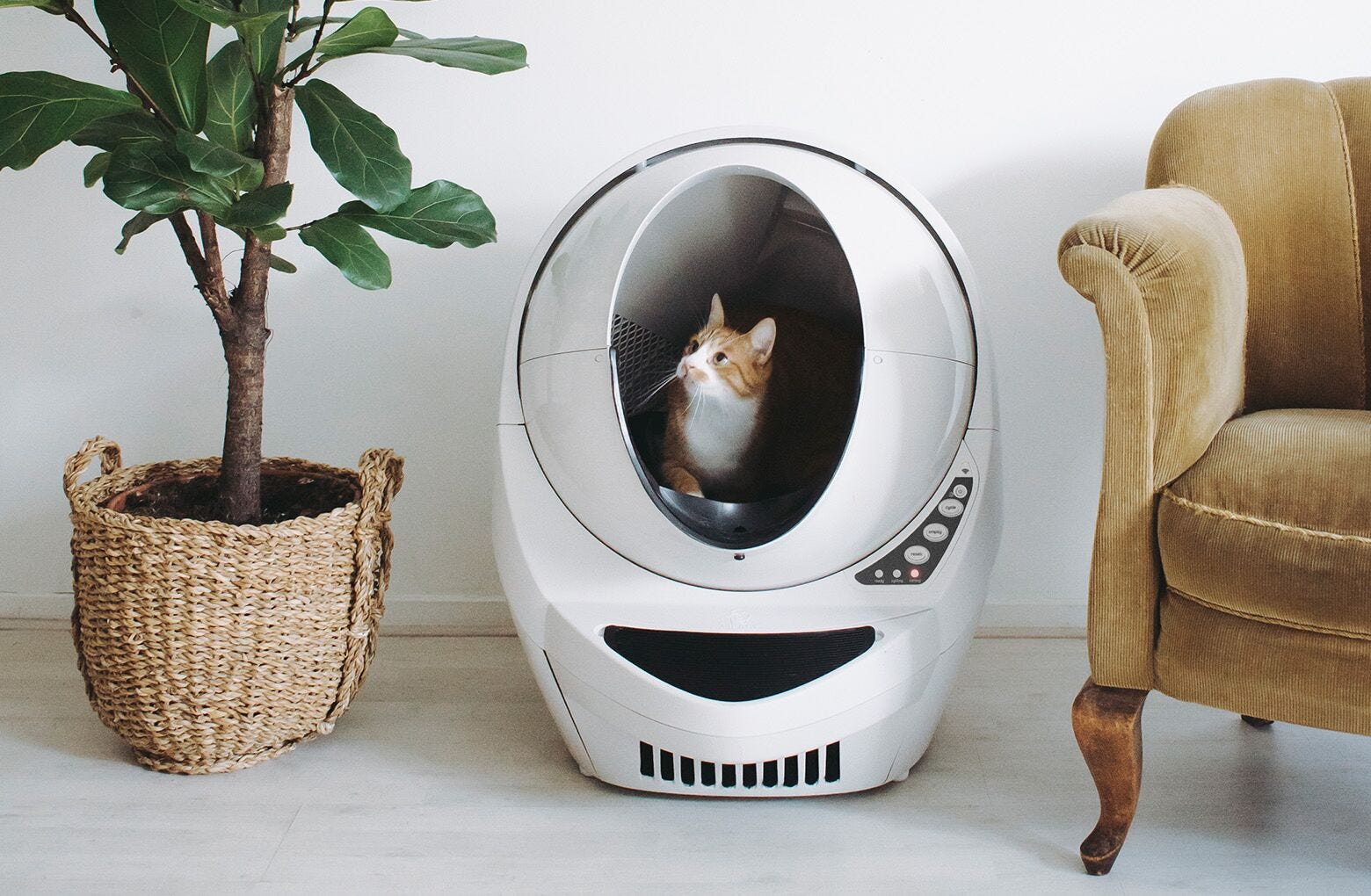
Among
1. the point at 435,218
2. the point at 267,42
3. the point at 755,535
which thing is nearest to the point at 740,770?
the point at 755,535

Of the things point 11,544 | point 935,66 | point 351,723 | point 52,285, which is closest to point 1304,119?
point 935,66

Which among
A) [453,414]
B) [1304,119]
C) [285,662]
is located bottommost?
[285,662]

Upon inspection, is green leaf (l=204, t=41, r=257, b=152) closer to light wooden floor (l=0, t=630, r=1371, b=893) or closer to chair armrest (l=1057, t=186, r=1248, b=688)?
light wooden floor (l=0, t=630, r=1371, b=893)

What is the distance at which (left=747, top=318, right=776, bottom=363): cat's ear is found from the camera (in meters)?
1.23

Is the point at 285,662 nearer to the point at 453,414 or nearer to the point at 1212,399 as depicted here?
the point at 453,414

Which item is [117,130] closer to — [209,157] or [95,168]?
[95,168]

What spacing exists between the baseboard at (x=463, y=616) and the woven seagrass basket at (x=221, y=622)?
38cm

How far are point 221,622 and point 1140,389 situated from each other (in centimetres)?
100

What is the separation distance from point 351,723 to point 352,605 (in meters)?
0.21

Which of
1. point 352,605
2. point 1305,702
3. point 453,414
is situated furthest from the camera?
point 453,414

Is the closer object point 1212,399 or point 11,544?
point 1212,399

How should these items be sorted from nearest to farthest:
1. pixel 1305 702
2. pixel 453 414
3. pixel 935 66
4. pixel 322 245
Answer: pixel 1305 702
pixel 322 245
pixel 935 66
pixel 453 414

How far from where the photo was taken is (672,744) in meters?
1.18

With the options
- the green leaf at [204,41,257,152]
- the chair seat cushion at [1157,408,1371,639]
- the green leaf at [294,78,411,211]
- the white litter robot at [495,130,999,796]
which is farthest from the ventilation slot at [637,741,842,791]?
the green leaf at [204,41,257,152]
